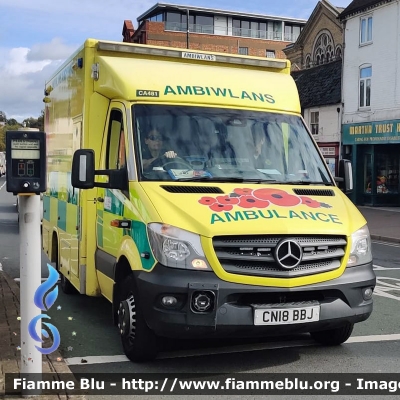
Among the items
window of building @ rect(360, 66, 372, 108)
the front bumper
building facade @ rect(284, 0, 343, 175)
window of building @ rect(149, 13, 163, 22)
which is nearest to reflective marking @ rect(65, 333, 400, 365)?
the front bumper

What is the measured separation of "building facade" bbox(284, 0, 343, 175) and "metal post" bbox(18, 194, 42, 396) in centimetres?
2407

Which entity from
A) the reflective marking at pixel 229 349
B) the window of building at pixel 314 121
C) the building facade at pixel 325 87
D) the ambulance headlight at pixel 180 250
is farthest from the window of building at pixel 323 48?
the ambulance headlight at pixel 180 250

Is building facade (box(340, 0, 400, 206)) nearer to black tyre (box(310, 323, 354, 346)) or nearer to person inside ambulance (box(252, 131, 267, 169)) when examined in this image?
person inside ambulance (box(252, 131, 267, 169))

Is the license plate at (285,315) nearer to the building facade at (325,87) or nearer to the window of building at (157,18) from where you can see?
the building facade at (325,87)

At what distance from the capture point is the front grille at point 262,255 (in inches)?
191

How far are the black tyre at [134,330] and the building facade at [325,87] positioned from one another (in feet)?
75.1

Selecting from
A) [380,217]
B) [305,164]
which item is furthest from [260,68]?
[380,217]

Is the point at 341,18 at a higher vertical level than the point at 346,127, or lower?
higher

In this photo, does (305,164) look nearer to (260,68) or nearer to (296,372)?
(260,68)

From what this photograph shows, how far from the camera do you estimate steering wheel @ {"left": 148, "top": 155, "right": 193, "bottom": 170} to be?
5.63 m

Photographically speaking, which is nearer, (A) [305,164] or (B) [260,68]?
(A) [305,164]

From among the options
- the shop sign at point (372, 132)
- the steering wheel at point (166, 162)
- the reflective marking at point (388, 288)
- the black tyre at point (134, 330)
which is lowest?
the reflective marking at point (388, 288)

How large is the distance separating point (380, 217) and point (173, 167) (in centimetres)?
1872

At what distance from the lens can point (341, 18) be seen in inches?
1158
